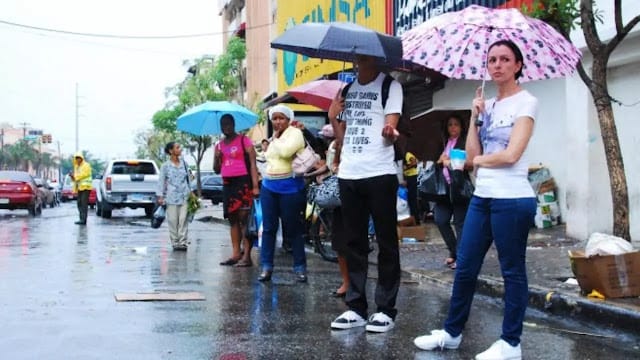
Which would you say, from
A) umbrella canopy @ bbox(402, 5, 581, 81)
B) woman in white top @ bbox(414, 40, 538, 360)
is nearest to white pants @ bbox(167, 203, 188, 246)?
umbrella canopy @ bbox(402, 5, 581, 81)

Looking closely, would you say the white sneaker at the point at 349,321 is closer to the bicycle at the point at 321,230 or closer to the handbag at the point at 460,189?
the handbag at the point at 460,189

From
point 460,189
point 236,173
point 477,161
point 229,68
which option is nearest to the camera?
point 477,161

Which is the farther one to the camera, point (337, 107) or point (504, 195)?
point (337, 107)

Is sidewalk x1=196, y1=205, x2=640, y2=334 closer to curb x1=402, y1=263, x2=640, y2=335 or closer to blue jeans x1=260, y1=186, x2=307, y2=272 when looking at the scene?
curb x1=402, y1=263, x2=640, y2=335

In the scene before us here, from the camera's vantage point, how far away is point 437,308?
7.16 meters

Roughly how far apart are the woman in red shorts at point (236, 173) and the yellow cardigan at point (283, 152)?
1.38 m

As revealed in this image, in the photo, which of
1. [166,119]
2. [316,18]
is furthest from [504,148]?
[166,119]

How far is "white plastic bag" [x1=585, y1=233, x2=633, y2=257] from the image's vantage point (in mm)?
6668

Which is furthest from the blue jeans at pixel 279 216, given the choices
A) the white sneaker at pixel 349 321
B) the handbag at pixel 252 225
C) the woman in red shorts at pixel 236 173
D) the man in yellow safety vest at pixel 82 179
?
the man in yellow safety vest at pixel 82 179

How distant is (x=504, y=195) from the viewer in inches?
194

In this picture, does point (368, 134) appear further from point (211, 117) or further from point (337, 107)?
point (211, 117)

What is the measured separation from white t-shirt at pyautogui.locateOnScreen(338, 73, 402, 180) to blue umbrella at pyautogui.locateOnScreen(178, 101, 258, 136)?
220 inches

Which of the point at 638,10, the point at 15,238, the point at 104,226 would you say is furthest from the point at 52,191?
the point at 638,10

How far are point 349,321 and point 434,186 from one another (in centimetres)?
377
